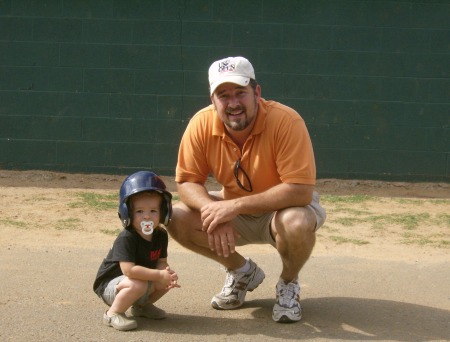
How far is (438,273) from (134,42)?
543cm

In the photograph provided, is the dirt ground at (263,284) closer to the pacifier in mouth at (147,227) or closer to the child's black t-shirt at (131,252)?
the child's black t-shirt at (131,252)

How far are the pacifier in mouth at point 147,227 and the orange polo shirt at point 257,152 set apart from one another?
1.92 feet

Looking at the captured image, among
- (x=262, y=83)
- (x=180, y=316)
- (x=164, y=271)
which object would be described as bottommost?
(x=180, y=316)

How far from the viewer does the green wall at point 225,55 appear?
1062cm

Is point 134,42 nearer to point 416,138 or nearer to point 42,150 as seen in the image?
point 42,150

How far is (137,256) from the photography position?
4.96 meters

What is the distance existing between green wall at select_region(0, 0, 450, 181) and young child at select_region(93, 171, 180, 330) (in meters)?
5.83

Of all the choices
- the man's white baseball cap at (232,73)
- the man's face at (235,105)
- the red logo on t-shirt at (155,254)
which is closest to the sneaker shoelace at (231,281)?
the red logo on t-shirt at (155,254)

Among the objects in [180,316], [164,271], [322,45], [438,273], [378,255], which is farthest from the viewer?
[322,45]

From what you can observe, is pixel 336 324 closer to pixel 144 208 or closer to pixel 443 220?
pixel 144 208

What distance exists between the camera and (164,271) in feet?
15.9

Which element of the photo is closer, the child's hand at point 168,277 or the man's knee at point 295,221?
the child's hand at point 168,277

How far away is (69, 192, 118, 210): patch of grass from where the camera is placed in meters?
8.97

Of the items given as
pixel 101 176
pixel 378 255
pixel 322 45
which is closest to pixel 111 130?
pixel 101 176
